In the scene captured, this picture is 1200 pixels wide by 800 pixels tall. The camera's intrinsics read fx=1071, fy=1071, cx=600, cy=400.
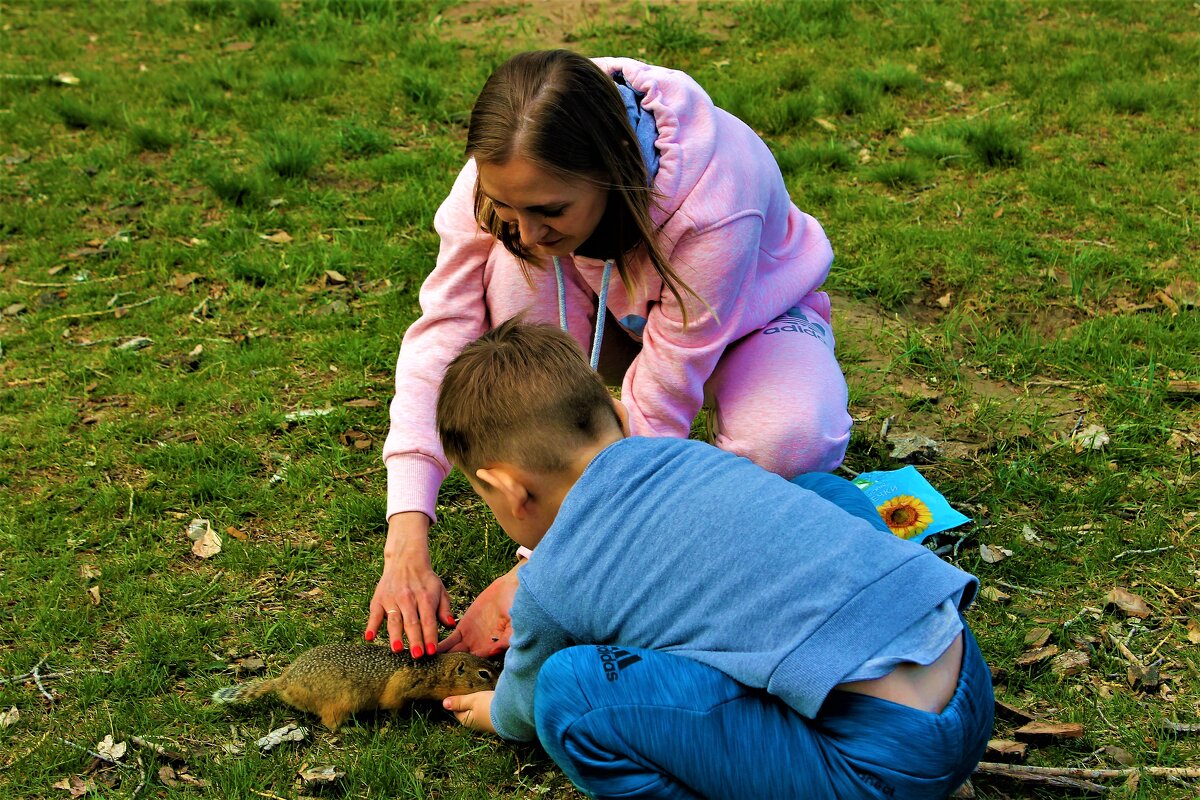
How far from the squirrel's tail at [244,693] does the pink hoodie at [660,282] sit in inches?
20.9

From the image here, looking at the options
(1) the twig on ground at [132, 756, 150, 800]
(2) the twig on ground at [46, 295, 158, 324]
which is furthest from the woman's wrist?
(2) the twig on ground at [46, 295, 158, 324]

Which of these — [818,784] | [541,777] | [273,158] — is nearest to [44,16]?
[273,158]

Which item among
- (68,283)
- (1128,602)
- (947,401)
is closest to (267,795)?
(1128,602)

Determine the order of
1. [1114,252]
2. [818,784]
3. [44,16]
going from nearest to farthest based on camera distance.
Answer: [818,784], [1114,252], [44,16]

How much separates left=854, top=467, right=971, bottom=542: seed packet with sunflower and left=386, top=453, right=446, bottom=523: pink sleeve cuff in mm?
1264

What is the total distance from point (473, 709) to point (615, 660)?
0.66 meters

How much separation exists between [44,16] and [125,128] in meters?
2.30

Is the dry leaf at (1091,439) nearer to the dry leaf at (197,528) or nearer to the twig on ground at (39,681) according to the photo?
the dry leaf at (197,528)

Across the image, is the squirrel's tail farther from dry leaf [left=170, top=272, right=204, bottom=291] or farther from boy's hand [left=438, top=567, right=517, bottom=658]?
dry leaf [left=170, top=272, right=204, bottom=291]

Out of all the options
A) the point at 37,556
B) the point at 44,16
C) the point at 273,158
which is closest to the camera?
the point at 37,556

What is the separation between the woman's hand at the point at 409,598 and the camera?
8.47 feet

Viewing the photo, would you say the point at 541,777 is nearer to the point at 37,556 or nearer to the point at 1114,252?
the point at 37,556

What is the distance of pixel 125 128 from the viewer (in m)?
5.72

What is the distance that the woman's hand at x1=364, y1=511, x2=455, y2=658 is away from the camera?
2.58 m
